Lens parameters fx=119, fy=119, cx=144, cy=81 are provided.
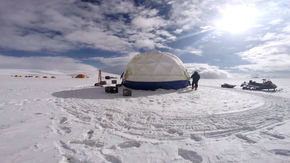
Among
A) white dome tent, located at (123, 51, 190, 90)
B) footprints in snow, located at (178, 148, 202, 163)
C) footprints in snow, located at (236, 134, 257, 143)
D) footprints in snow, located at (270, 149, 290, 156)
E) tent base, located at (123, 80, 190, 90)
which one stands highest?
white dome tent, located at (123, 51, 190, 90)

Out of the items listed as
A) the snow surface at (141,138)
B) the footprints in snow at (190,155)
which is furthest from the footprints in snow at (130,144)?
the footprints in snow at (190,155)

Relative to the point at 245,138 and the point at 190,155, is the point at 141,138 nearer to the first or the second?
the point at 190,155

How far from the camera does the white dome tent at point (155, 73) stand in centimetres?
1164

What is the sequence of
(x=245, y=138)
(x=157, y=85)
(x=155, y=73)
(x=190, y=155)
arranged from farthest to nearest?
(x=155, y=73), (x=157, y=85), (x=245, y=138), (x=190, y=155)

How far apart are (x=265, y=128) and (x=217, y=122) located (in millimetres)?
1283

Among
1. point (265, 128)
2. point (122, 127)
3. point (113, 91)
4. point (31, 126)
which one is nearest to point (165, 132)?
point (122, 127)

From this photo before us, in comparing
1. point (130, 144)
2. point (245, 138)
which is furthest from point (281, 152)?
point (130, 144)

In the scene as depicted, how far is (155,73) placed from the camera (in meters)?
12.0

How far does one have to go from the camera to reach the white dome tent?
11641 mm

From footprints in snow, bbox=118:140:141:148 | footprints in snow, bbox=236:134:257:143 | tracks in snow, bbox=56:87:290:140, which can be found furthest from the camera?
tracks in snow, bbox=56:87:290:140

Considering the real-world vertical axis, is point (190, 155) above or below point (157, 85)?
below

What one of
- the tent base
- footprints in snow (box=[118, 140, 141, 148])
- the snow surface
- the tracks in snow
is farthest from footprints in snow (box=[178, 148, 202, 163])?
the tent base

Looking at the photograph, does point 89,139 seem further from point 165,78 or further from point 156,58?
point 156,58

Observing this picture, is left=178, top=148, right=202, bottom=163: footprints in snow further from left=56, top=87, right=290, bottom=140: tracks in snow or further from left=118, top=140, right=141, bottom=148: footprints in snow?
left=118, top=140, right=141, bottom=148: footprints in snow
